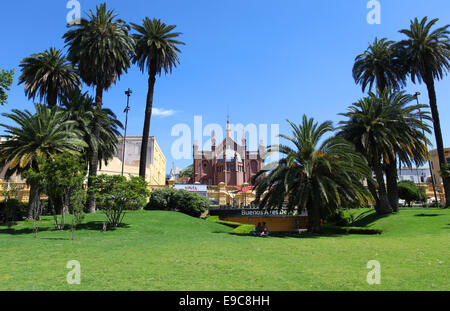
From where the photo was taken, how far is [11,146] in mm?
23547

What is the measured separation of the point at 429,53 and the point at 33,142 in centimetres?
3961

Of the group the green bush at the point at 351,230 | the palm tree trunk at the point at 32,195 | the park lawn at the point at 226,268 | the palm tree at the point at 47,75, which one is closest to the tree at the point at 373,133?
the green bush at the point at 351,230

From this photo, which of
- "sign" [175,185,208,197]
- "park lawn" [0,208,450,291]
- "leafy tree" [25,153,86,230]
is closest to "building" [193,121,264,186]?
"sign" [175,185,208,197]

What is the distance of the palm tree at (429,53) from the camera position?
3238cm

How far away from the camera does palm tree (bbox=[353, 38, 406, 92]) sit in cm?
3500

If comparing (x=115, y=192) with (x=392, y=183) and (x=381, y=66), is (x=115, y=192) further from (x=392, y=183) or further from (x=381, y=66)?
(x=381, y=66)

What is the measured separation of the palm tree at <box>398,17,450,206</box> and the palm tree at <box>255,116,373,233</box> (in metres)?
17.4

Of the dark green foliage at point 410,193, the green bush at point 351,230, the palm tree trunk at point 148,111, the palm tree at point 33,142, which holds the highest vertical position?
the palm tree trunk at point 148,111

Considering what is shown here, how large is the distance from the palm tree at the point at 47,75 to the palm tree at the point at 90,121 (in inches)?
146

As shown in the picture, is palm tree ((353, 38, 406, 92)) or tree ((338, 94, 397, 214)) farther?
palm tree ((353, 38, 406, 92))

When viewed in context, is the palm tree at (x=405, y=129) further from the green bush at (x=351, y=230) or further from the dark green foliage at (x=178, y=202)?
the dark green foliage at (x=178, y=202)

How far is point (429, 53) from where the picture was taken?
32.6m

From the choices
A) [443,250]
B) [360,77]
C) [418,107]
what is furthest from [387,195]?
[443,250]

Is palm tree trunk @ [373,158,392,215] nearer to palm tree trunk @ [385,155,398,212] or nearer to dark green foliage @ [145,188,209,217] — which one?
palm tree trunk @ [385,155,398,212]
